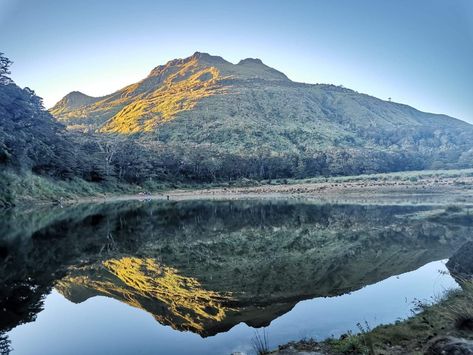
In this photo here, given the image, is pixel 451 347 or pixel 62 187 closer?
pixel 451 347

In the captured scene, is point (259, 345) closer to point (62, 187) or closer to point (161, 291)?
point (161, 291)

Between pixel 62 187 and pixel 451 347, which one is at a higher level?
pixel 451 347

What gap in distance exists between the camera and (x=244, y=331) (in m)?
11.1

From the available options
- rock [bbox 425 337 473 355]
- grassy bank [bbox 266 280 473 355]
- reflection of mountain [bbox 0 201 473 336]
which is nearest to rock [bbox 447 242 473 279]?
reflection of mountain [bbox 0 201 473 336]

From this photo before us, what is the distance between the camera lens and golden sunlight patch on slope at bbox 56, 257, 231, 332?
488 inches

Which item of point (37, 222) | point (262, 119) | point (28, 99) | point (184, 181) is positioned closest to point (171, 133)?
point (262, 119)

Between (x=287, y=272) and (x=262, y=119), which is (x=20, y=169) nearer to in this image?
(x=287, y=272)

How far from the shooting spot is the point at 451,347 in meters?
6.75

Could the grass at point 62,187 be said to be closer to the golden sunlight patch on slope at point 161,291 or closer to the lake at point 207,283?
the lake at point 207,283

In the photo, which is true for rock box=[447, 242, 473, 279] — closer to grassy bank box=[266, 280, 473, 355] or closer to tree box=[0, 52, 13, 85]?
grassy bank box=[266, 280, 473, 355]

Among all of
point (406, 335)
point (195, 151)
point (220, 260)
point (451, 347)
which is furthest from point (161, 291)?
point (195, 151)

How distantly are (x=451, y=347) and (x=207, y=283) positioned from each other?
437 inches

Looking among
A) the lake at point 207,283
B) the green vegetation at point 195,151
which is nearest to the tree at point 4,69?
the green vegetation at point 195,151

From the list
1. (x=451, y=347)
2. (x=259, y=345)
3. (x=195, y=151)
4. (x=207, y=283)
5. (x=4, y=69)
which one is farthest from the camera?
(x=195, y=151)
